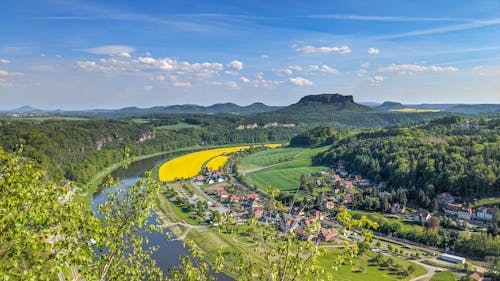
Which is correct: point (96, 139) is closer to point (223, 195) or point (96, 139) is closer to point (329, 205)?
point (223, 195)

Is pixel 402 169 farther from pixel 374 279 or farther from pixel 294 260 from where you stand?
pixel 294 260

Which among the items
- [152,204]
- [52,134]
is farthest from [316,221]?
[52,134]

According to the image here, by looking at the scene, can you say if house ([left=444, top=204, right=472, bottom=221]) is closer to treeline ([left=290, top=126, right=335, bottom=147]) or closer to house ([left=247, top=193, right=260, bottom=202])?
house ([left=247, top=193, right=260, bottom=202])

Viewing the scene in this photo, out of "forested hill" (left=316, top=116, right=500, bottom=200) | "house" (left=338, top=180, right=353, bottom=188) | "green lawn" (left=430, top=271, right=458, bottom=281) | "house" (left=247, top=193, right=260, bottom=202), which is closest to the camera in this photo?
"green lawn" (left=430, top=271, right=458, bottom=281)

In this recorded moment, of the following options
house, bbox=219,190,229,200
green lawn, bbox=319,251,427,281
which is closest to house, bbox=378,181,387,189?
house, bbox=219,190,229,200

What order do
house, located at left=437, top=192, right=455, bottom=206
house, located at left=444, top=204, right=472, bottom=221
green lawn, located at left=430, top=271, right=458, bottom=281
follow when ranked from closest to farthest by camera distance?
green lawn, located at left=430, top=271, right=458, bottom=281, house, located at left=444, top=204, right=472, bottom=221, house, located at left=437, top=192, right=455, bottom=206

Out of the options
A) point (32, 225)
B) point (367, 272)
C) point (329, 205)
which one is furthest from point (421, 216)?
point (32, 225)

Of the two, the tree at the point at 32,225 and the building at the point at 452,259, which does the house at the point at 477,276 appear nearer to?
the building at the point at 452,259
